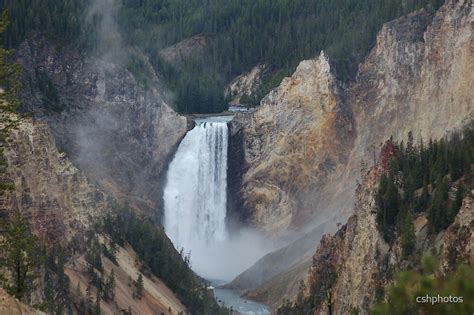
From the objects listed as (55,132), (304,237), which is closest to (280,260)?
(304,237)

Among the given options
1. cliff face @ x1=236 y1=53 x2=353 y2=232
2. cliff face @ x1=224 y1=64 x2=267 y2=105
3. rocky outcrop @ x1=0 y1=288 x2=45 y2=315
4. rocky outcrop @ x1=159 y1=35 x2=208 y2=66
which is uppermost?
rocky outcrop @ x1=159 y1=35 x2=208 y2=66

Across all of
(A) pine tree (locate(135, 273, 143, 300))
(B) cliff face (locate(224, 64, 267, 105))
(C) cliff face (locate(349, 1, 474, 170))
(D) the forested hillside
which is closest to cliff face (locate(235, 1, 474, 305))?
(C) cliff face (locate(349, 1, 474, 170))

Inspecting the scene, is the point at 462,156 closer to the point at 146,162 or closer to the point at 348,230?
the point at 348,230

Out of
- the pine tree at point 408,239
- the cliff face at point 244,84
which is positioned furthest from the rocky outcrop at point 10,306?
the cliff face at point 244,84

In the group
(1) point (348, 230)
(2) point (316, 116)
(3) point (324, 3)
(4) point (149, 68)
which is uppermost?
(3) point (324, 3)

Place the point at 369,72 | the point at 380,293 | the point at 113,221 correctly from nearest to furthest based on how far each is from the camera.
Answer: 1. the point at 380,293
2. the point at 113,221
3. the point at 369,72

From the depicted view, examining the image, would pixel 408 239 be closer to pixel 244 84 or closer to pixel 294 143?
pixel 294 143

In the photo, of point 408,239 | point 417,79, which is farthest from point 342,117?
point 408,239

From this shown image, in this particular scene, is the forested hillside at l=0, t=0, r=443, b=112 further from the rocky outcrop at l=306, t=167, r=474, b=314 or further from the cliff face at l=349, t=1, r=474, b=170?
the rocky outcrop at l=306, t=167, r=474, b=314
